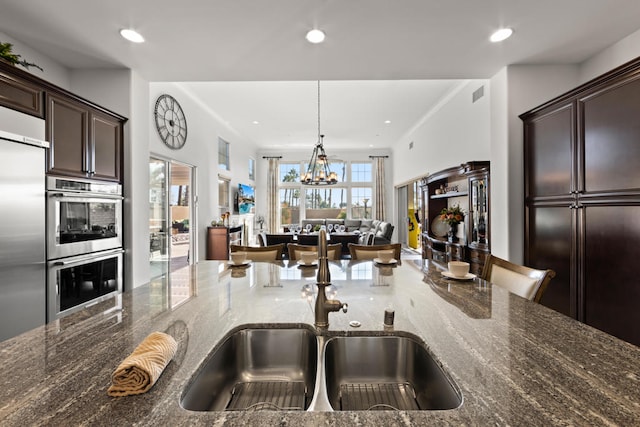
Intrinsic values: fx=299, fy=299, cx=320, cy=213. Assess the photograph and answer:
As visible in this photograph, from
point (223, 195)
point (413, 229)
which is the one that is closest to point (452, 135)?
point (413, 229)

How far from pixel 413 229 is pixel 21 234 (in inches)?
312

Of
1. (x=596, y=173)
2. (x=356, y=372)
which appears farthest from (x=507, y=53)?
(x=356, y=372)

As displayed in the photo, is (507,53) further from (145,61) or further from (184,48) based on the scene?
(145,61)

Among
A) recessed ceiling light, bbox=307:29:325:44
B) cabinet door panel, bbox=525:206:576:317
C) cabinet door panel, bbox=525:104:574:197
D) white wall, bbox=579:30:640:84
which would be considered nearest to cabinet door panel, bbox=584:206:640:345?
cabinet door panel, bbox=525:206:576:317

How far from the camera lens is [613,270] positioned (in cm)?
212

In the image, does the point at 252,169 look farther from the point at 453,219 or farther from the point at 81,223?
the point at 81,223

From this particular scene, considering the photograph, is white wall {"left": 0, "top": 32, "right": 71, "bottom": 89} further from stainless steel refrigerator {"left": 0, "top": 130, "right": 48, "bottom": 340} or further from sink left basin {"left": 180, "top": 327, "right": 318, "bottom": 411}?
sink left basin {"left": 180, "top": 327, "right": 318, "bottom": 411}

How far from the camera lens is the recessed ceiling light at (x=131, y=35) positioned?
2.40 metres

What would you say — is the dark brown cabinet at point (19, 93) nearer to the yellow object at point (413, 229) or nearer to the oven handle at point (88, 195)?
the oven handle at point (88, 195)

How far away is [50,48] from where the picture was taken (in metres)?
2.72

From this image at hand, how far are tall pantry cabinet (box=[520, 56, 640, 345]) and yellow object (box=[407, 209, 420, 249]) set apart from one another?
18.1ft

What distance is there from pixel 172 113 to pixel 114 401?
15.3 ft

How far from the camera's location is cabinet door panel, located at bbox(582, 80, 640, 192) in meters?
1.94

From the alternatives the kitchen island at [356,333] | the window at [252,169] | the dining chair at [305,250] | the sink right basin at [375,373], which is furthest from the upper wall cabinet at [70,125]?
the window at [252,169]
